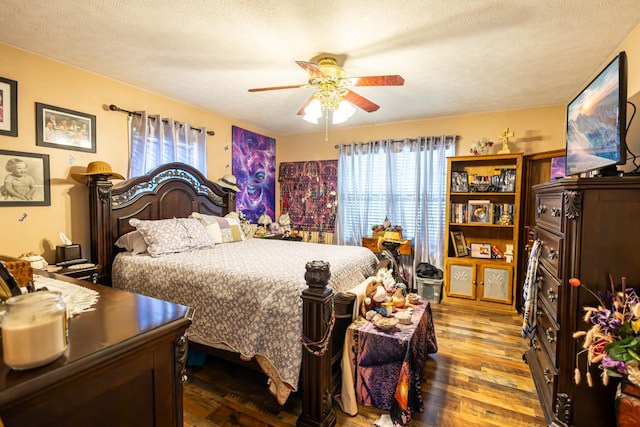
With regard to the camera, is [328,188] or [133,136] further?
[328,188]

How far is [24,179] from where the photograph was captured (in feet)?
7.80

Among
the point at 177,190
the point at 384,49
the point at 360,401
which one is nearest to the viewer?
the point at 360,401

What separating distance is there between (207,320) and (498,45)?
2.94m

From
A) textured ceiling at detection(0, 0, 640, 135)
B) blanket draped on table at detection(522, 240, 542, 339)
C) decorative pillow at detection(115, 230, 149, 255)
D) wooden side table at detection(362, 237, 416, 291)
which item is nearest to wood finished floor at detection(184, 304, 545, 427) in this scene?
blanket draped on table at detection(522, 240, 542, 339)

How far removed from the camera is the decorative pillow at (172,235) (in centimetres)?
266

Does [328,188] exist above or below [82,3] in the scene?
below

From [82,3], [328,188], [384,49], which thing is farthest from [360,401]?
[328,188]

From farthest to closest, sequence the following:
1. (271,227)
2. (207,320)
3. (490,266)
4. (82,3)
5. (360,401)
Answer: (271,227) → (490,266) → (207,320) → (360,401) → (82,3)

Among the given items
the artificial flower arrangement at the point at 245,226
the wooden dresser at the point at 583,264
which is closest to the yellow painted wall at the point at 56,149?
the artificial flower arrangement at the point at 245,226

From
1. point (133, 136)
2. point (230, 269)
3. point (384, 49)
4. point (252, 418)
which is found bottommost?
point (252, 418)

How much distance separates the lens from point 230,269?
85.4 inches

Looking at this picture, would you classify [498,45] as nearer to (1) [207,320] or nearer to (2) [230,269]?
(2) [230,269]

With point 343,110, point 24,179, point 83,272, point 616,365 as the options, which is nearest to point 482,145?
point 343,110

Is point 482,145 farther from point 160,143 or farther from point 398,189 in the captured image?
point 160,143
